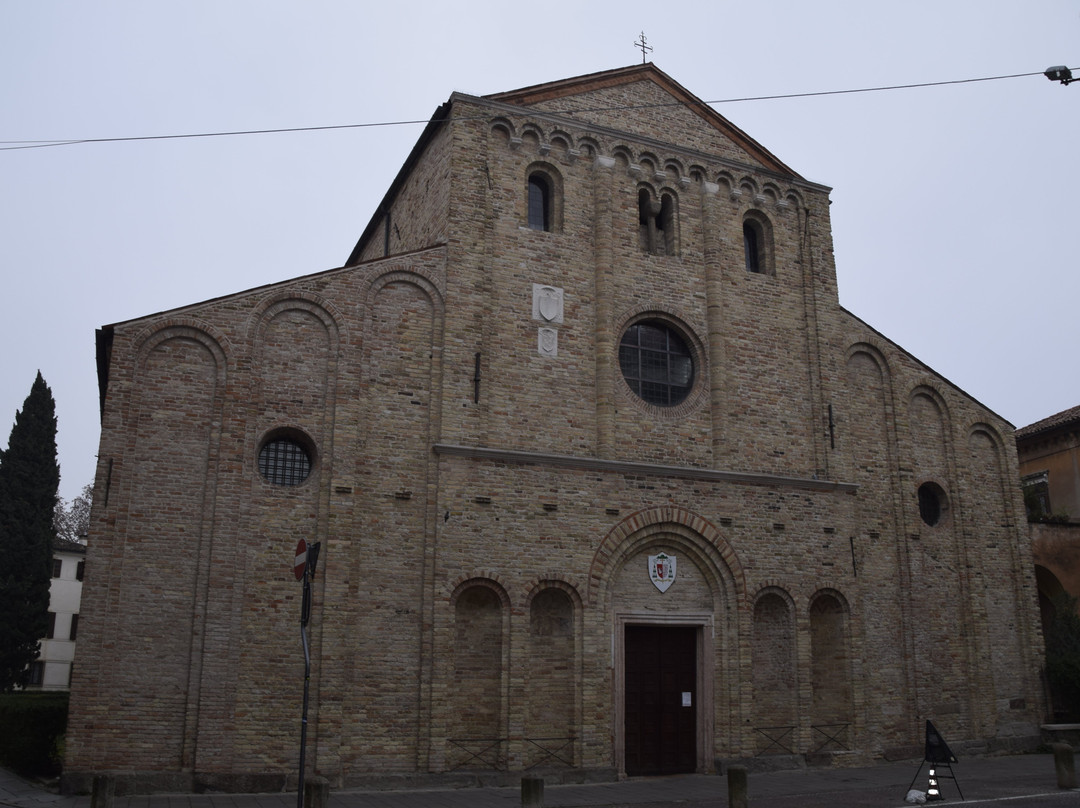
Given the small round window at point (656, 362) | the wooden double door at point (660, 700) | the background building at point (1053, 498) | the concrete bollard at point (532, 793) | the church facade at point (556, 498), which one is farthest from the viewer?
the background building at point (1053, 498)

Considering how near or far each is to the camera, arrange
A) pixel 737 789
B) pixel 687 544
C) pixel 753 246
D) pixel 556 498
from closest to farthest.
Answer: pixel 737 789 < pixel 556 498 < pixel 687 544 < pixel 753 246

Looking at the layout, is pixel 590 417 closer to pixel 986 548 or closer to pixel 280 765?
pixel 280 765

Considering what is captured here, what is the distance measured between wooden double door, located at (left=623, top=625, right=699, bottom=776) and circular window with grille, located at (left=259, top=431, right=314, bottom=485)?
5.81m

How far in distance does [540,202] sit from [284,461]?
6.63 metres

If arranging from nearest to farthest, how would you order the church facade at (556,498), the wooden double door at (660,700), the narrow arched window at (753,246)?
the church facade at (556,498) < the wooden double door at (660,700) < the narrow arched window at (753,246)

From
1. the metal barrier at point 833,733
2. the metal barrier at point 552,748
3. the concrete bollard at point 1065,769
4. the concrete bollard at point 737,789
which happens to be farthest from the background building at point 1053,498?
the concrete bollard at point 737,789

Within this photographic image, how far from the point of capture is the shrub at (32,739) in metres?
13.0

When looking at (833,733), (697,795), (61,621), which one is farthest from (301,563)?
(61,621)

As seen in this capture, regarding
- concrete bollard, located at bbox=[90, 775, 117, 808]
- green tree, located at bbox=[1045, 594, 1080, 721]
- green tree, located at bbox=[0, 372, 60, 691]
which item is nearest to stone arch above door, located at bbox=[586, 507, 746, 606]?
green tree, located at bbox=[1045, 594, 1080, 721]

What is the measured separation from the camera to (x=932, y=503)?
18.0 metres

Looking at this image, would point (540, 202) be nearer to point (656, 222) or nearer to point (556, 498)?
point (656, 222)

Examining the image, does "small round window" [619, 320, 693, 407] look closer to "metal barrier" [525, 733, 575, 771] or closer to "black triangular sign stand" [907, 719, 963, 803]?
"metal barrier" [525, 733, 575, 771]

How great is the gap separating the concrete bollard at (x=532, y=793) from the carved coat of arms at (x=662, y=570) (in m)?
5.57

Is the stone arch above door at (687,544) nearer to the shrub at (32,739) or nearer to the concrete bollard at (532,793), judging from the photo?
the concrete bollard at (532,793)
